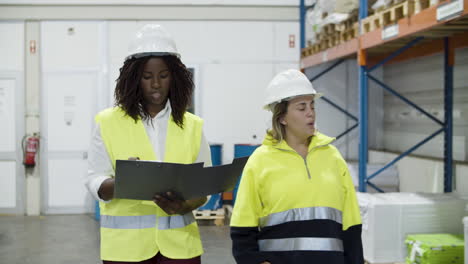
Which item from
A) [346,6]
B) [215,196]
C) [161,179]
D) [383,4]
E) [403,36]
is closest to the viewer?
[161,179]

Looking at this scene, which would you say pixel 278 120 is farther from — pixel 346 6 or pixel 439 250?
pixel 346 6

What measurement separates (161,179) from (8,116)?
27.5 feet

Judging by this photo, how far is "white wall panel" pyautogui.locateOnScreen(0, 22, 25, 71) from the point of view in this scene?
9562 mm

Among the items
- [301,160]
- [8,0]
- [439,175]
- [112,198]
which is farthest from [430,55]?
[8,0]

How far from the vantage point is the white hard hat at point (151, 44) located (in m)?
2.39

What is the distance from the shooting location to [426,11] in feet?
15.3

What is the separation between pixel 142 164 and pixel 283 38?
8201 millimetres

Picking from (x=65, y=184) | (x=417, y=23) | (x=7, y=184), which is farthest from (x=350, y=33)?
(x=7, y=184)

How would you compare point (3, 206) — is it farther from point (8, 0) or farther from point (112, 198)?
point (112, 198)

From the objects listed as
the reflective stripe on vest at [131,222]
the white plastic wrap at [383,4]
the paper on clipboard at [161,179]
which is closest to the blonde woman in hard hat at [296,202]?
the paper on clipboard at [161,179]

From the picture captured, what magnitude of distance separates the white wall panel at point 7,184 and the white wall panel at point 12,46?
181cm

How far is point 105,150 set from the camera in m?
2.40

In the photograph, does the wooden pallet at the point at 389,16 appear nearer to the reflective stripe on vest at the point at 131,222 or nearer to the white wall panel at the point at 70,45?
the reflective stripe on vest at the point at 131,222

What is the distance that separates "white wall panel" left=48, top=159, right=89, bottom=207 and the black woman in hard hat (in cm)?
762
